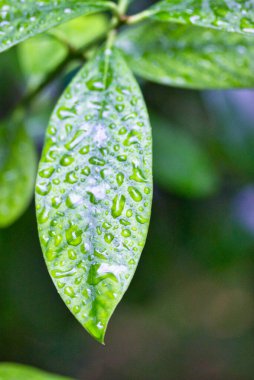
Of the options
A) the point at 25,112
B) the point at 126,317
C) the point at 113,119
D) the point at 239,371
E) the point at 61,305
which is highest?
the point at 113,119

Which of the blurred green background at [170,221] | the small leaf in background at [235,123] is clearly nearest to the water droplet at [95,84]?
the blurred green background at [170,221]

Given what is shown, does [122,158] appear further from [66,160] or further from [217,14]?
[217,14]

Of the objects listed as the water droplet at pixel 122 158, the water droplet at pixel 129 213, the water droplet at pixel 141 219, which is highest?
the water droplet at pixel 122 158

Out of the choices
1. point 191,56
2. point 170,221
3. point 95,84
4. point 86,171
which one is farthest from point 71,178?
point 170,221

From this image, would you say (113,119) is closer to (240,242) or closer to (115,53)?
(115,53)

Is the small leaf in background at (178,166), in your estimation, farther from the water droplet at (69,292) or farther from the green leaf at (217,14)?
the water droplet at (69,292)

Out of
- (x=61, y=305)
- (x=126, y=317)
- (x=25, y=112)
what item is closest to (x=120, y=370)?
(x=126, y=317)

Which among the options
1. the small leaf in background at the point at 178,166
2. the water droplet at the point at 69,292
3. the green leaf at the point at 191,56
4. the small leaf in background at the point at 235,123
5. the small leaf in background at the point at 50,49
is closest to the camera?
the water droplet at the point at 69,292
